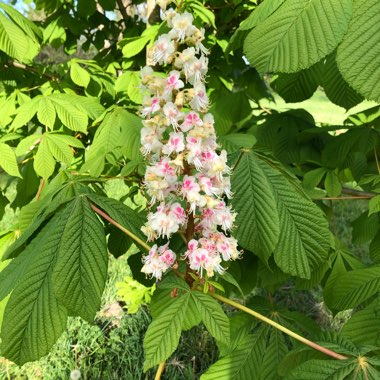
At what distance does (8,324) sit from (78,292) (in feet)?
0.45

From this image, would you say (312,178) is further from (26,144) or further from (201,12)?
(26,144)

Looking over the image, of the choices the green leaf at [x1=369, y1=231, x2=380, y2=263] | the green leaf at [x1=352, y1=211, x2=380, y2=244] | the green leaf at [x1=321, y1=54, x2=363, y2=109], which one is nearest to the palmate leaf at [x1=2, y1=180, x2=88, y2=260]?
the green leaf at [x1=321, y1=54, x2=363, y2=109]

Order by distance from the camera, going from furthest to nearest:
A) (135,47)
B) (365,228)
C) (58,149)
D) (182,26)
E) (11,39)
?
(135,47), (365,228), (58,149), (11,39), (182,26)

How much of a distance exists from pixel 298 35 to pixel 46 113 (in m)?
1.02

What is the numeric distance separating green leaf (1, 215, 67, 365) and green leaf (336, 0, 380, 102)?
24.0 inches

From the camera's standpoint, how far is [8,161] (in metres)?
1.57

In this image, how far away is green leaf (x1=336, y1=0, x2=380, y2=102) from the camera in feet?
2.36

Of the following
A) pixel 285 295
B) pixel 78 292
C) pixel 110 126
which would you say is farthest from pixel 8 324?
pixel 285 295

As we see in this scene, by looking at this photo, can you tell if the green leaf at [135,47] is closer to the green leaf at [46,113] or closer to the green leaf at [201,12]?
the green leaf at [201,12]

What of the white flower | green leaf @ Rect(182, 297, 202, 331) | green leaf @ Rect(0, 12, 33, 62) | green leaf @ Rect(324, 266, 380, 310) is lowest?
green leaf @ Rect(324, 266, 380, 310)

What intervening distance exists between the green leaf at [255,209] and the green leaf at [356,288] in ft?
1.10

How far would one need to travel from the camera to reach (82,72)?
1.80 metres

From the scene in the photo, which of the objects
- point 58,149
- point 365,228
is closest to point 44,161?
point 58,149

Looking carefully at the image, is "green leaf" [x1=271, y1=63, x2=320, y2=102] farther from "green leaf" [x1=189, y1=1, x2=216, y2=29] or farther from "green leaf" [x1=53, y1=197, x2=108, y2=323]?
"green leaf" [x1=53, y1=197, x2=108, y2=323]
